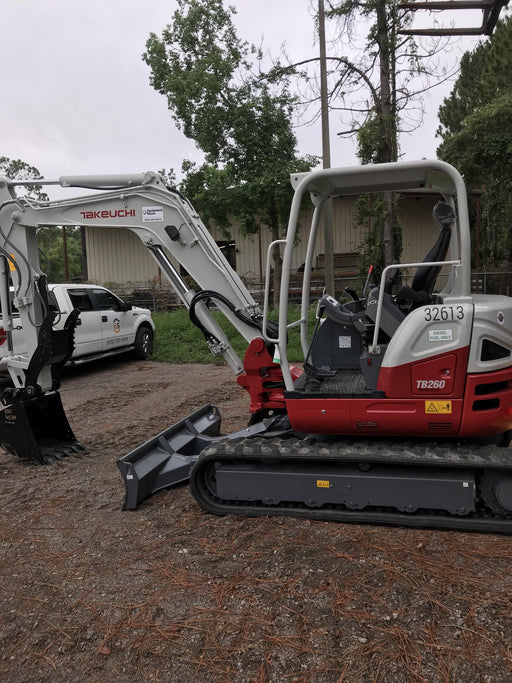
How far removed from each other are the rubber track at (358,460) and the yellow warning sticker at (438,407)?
12.4 inches

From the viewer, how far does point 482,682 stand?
2.59 metres

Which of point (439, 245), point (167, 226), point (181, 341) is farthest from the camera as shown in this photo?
point (181, 341)

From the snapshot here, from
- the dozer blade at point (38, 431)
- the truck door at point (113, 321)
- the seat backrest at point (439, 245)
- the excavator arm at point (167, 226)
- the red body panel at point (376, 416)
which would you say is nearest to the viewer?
the red body panel at point (376, 416)

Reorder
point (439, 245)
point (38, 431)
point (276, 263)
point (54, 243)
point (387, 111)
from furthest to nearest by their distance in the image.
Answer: point (54, 243) → point (276, 263) → point (387, 111) → point (38, 431) → point (439, 245)

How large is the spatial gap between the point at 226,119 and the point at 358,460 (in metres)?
12.2

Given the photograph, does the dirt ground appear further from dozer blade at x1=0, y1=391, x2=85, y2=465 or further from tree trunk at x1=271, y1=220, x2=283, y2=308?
tree trunk at x1=271, y1=220, x2=283, y2=308

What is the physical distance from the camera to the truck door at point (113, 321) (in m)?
11.8

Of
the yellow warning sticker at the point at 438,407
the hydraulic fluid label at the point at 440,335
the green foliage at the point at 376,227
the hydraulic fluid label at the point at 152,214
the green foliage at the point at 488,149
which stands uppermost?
the green foliage at the point at 488,149

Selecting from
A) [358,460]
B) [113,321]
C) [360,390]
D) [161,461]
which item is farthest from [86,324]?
[358,460]

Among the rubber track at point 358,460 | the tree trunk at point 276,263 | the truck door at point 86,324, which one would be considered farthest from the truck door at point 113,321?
the rubber track at point 358,460

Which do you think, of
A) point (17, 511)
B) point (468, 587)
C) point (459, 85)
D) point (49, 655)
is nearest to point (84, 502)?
point (17, 511)

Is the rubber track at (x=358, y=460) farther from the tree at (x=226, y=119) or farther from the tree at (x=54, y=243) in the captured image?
the tree at (x=54, y=243)

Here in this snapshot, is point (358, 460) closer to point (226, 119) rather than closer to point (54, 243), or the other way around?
point (226, 119)

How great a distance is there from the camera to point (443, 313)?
154 inches
